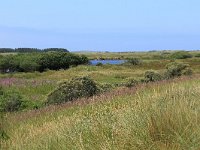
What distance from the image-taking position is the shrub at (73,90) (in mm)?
15495

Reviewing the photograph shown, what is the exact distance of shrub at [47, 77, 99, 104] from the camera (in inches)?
610

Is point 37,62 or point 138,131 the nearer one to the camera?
point 138,131

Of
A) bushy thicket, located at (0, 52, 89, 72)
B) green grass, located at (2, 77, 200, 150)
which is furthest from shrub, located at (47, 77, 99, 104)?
bushy thicket, located at (0, 52, 89, 72)

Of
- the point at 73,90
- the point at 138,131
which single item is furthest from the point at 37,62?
the point at 138,131

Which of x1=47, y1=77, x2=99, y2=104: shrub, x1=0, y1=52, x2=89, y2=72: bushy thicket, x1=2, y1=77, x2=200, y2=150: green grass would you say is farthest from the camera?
x1=0, y1=52, x2=89, y2=72: bushy thicket

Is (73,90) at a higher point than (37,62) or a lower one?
higher

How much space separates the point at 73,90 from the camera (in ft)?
51.2

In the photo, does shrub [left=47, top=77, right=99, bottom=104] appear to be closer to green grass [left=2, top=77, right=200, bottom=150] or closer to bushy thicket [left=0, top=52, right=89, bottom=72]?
green grass [left=2, top=77, right=200, bottom=150]

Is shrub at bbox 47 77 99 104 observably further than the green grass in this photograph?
Yes

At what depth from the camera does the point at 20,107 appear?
53.6 ft

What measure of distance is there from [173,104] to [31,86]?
82.8ft

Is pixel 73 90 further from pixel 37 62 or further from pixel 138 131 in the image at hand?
pixel 37 62

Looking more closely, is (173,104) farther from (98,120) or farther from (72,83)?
(72,83)

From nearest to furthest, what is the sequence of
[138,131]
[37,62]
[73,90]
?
[138,131], [73,90], [37,62]
